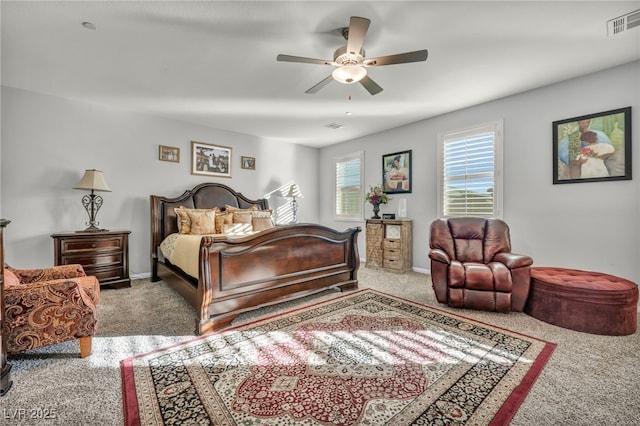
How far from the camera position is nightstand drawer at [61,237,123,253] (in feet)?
11.3

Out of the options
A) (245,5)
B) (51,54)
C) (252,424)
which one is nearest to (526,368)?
(252,424)

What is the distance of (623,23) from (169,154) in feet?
18.5

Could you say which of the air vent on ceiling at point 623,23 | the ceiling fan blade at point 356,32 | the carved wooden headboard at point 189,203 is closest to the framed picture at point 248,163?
the carved wooden headboard at point 189,203

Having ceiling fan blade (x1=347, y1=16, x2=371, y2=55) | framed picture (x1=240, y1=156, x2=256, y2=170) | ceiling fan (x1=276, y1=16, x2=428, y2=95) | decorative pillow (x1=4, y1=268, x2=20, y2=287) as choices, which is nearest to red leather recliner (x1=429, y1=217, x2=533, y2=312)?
ceiling fan (x1=276, y1=16, x2=428, y2=95)

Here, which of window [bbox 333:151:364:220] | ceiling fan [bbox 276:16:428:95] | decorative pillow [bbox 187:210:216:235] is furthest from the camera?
window [bbox 333:151:364:220]

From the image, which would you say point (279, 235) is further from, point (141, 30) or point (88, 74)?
point (88, 74)

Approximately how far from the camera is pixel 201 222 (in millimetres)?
4203

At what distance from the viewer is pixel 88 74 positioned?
310 cm

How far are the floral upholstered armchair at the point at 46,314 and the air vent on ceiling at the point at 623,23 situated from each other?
185 inches

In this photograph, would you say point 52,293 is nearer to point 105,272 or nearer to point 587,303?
point 105,272

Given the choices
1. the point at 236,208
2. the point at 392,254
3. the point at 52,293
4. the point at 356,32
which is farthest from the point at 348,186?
the point at 52,293

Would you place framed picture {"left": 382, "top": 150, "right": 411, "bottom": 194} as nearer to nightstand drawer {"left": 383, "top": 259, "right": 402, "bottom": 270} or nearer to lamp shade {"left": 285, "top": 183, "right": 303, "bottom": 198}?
nightstand drawer {"left": 383, "top": 259, "right": 402, "bottom": 270}

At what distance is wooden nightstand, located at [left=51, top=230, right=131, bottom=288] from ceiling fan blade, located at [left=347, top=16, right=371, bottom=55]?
3794 mm

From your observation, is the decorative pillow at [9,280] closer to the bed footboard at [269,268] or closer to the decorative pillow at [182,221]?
the bed footboard at [269,268]
